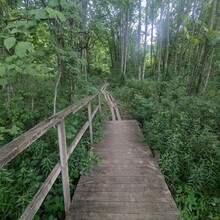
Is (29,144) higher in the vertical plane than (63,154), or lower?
higher

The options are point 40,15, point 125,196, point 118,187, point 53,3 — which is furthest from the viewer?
point 118,187

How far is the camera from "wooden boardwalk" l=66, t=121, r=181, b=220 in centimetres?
230

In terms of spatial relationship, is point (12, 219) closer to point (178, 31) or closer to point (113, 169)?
point (113, 169)

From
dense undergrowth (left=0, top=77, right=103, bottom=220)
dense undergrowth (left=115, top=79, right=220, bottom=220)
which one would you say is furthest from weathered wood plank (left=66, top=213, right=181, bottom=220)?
dense undergrowth (left=115, top=79, right=220, bottom=220)

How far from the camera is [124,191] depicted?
2740 millimetres

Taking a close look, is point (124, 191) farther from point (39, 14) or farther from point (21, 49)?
point (39, 14)

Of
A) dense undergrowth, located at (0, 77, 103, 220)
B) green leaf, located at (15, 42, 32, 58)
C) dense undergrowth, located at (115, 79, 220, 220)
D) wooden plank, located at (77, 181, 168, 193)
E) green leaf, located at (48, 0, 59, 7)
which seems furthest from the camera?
dense undergrowth, located at (115, 79, 220, 220)

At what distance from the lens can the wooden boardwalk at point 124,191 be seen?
2.30 metres

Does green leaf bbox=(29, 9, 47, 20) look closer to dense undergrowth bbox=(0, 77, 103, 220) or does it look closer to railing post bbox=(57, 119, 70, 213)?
railing post bbox=(57, 119, 70, 213)

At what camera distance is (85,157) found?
3576mm

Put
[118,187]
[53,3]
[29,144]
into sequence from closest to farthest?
[29,144], [53,3], [118,187]

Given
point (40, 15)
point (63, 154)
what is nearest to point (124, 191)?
point (63, 154)

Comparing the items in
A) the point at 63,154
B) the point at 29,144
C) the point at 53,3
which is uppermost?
the point at 53,3

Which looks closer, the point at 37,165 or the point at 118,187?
the point at 118,187
